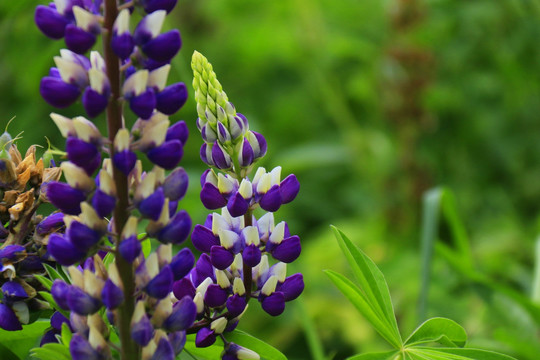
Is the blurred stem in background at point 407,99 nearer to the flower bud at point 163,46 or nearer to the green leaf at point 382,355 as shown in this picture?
the green leaf at point 382,355

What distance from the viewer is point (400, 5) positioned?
2.72m

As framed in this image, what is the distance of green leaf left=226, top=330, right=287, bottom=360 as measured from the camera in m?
0.76

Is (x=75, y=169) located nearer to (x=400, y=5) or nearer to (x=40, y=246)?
(x=40, y=246)

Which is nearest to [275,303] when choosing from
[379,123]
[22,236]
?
[22,236]

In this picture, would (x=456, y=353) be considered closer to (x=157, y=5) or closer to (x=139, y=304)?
(x=139, y=304)

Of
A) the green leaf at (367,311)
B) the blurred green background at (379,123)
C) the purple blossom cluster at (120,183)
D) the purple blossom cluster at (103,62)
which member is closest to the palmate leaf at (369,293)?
the green leaf at (367,311)

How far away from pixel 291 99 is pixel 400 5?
76 cm

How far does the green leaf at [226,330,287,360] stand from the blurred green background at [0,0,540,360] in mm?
1320

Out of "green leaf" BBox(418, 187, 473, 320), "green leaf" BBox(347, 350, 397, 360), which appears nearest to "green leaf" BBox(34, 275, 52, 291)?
"green leaf" BBox(347, 350, 397, 360)

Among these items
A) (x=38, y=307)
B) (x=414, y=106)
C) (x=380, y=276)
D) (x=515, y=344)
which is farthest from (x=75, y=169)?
(x=414, y=106)

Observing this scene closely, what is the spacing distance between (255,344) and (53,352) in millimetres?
216

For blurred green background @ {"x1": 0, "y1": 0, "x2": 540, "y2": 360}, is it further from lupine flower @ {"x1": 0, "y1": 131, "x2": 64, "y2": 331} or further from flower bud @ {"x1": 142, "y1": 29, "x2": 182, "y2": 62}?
flower bud @ {"x1": 142, "y1": 29, "x2": 182, "y2": 62}

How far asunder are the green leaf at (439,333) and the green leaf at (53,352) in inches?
14.3

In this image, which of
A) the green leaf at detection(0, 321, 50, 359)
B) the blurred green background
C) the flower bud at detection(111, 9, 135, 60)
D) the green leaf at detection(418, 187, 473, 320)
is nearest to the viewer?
the flower bud at detection(111, 9, 135, 60)
